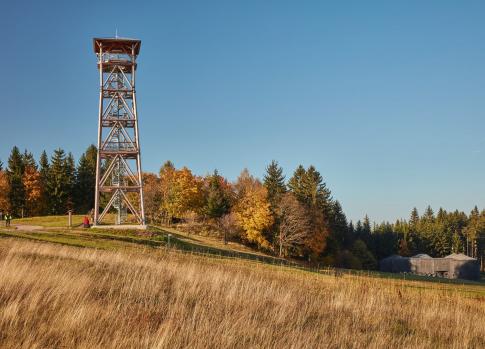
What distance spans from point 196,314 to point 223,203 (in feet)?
194

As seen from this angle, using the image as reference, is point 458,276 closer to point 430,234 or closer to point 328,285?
point 430,234

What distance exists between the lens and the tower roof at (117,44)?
36188mm

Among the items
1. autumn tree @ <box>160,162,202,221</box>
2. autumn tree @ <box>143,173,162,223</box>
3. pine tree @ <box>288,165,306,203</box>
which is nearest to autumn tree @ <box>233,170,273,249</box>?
autumn tree @ <box>160,162,202,221</box>

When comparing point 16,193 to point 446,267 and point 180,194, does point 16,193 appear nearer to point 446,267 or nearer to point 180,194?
point 180,194

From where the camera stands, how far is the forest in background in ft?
200

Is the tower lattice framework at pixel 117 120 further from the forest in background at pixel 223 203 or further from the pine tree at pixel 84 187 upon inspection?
the pine tree at pixel 84 187

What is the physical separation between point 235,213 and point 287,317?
5249 cm

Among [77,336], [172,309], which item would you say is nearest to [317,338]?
[172,309]

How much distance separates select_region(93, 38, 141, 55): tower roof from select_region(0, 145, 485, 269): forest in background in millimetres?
27693

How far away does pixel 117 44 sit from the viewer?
121ft

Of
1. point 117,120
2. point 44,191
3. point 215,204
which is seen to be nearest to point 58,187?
point 44,191

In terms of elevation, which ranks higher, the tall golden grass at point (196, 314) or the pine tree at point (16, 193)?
the pine tree at point (16, 193)

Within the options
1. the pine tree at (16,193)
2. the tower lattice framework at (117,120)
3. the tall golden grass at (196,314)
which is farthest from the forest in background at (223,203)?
the tall golden grass at (196,314)

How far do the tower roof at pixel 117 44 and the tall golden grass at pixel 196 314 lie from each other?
95.6 ft
